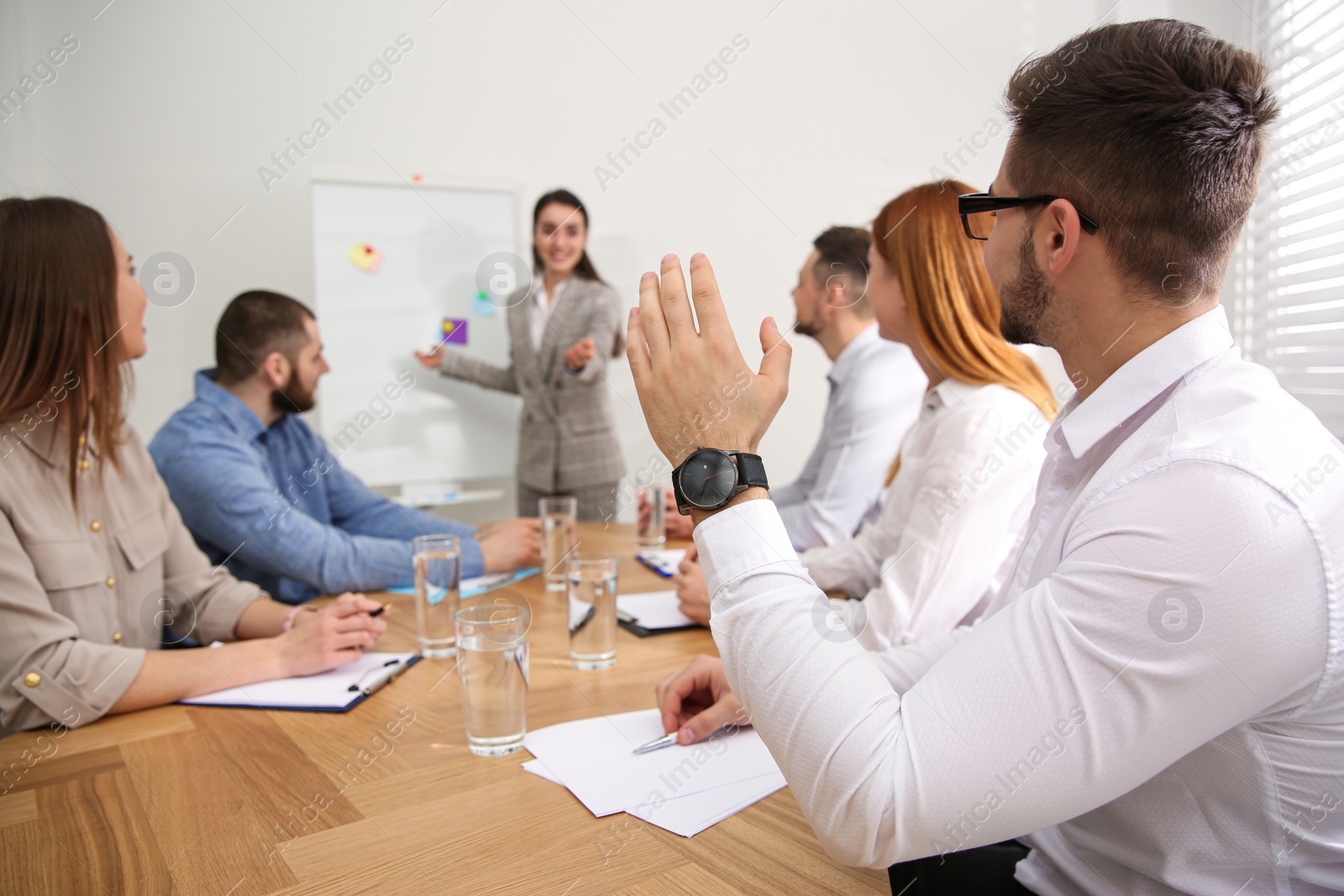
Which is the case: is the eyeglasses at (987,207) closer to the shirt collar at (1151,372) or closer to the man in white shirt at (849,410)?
the shirt collar at (1151,372)

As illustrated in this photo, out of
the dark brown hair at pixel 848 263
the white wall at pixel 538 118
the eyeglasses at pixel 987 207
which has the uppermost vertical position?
the white wall at pixel 538 118

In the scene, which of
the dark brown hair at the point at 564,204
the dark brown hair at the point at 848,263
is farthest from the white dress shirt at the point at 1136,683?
the dark brown hair at the point at 564,204

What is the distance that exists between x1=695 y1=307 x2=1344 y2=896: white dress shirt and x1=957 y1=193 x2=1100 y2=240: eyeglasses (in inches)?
7.2

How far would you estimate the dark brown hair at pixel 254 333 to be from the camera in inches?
79.0

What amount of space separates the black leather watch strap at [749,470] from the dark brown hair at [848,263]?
1.93 m

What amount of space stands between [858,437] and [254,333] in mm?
1565

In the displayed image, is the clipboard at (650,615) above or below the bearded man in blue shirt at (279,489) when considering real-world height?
below

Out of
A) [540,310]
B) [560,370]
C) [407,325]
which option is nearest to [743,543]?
[560,370]

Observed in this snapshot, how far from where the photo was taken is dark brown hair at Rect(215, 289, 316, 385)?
201cm

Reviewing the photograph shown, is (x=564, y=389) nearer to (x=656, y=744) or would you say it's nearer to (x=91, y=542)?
(x=91, y=542)

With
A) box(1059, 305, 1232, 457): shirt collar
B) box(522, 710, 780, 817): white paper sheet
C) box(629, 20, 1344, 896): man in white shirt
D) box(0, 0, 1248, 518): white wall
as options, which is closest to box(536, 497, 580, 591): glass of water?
box(522, 710, 780, 817): white paper sheet

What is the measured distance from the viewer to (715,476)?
0.73m

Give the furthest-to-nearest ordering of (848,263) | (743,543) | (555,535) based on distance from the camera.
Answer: (848,263) < (555,535) < (743,543)

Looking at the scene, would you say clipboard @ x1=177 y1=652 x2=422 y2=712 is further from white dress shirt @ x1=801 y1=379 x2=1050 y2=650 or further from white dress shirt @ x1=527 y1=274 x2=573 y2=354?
white dress shirt @ x1=527 y1=274 x2=573 y2=354
